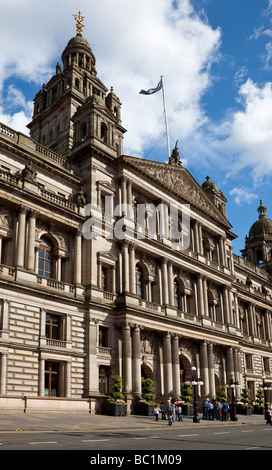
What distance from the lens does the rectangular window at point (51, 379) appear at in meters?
32.5

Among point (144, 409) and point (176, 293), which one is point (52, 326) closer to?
point (144, 409)

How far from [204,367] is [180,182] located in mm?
19535

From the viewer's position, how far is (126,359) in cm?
3675

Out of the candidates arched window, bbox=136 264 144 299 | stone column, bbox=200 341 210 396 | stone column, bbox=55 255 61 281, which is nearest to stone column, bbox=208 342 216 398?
stone column, bbox=200 341 210 396

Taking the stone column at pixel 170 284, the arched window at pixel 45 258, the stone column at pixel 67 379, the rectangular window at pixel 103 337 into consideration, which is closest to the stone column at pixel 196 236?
the stone column at pixel 170 284

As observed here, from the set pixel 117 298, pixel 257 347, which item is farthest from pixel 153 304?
pixel 257 347

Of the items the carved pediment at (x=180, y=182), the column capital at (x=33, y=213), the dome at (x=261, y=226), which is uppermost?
the dome at (x=261, y=226)

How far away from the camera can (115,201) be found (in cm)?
4206

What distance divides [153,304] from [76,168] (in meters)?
13.8

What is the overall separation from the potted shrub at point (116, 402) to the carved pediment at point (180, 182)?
19470 mm

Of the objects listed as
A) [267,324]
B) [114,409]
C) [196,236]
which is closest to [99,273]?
[114,409]

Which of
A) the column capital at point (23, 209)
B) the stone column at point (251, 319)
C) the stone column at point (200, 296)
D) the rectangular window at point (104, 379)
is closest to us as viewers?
the column capital at point (23, 209)

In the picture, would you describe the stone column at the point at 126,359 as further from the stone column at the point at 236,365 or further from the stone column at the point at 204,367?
the stone column at the point at 236,365
